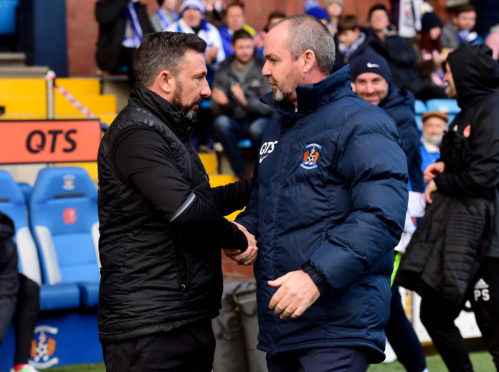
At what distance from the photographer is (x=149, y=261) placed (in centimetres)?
297

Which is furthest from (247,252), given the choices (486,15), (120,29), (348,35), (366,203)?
(486,15)

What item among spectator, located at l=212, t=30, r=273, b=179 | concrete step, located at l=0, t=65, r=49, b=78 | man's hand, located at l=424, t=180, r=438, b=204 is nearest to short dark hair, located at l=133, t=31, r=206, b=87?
man's hand, located at l=424, t=180, r=438, b=204

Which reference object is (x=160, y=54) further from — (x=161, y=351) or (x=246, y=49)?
(x=246, y=49)

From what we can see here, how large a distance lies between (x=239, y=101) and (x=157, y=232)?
524 centimetres

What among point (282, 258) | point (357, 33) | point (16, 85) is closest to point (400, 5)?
point (357, 33)

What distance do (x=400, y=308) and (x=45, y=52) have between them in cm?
763

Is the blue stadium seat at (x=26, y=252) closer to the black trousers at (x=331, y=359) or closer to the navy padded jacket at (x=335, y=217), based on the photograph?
the navy padded jacket at (x=335, y=217)

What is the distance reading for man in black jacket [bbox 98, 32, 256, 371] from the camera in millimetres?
2893

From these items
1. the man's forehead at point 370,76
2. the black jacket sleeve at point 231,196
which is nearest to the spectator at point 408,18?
the man's forehead at point 370,76

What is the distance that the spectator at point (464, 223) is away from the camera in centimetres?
426

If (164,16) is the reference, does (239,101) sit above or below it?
below

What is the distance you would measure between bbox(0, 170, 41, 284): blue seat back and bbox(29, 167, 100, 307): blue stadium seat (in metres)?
0.10

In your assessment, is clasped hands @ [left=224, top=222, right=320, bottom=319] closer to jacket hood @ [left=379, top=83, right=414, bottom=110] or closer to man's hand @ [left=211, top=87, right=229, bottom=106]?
jacket hood @ [left=379, top=83, right=414, bottom=110]

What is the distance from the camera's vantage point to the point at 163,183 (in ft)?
9.35
